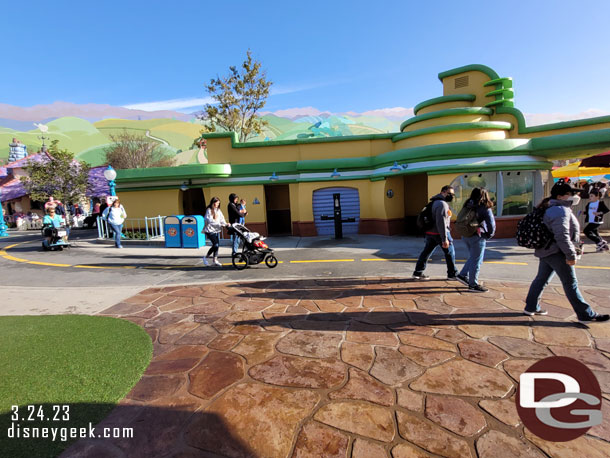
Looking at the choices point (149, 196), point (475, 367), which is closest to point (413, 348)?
point (475, 367)

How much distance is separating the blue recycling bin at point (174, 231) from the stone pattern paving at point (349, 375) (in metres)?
6.42

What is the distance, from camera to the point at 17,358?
3361mm

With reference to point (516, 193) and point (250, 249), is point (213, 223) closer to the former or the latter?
point (250, 249)

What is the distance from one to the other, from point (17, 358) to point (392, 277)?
6.04 m

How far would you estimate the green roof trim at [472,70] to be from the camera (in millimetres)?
13314

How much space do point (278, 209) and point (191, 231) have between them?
22.2 ft

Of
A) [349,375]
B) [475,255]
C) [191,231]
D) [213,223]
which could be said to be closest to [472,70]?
[475,255]

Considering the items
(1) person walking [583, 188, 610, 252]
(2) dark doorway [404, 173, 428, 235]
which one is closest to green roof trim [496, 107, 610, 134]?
(2) dark doorway [404, 173, 428, 235]

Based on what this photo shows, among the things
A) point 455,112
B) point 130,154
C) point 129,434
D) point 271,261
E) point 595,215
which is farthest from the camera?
point 130,154

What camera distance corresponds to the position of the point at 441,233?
5.73 meters

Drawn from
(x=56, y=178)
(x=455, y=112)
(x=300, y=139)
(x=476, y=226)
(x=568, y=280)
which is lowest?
(x=568, y=280)

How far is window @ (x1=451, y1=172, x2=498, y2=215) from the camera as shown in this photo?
11281mm

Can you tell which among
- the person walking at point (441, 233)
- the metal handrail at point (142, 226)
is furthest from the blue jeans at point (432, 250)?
the metal handrail at point (142, 226)

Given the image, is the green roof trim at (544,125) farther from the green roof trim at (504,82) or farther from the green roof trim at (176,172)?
the green roof trim at (176,172)
